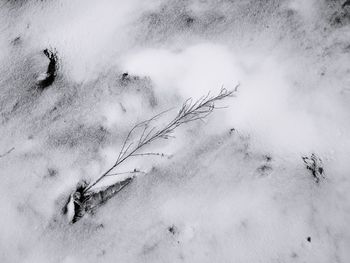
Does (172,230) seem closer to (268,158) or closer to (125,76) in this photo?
(268,158)

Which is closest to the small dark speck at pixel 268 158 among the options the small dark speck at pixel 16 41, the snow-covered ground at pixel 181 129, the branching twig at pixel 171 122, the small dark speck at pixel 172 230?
the snow-covered ground at pixel 181 129

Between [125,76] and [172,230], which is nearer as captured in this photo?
[172,230]

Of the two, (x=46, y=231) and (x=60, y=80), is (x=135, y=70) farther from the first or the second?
(x=46, y=231)

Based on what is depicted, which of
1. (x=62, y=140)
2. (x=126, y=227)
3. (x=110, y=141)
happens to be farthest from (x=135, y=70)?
(x=126, y=227)

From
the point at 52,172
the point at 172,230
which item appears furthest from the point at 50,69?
the point at 172,230

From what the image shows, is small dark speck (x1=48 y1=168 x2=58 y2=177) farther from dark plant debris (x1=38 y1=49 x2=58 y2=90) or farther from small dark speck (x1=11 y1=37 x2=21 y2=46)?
small dark speck (x1=11 y1=37 x2=21 y2=46)

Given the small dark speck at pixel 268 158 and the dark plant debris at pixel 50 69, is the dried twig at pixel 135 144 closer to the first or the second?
the small dark speck at pixel 268 158

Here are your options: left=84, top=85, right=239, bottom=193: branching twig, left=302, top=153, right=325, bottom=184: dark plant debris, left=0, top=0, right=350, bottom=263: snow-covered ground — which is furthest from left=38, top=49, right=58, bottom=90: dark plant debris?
left=302, top=153, right=325, bottom=184: dark plant debris
